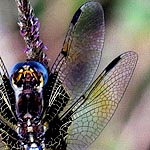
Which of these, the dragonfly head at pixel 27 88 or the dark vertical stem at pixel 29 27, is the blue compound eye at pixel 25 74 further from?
the dark vertical stem at pixel 29 27

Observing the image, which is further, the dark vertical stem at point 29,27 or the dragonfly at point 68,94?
the dragonfly at point 68,94

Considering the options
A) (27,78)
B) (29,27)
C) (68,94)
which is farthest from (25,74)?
(29,27)

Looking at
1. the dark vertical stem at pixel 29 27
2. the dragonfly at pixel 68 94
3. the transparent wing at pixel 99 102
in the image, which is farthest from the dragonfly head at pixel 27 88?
the dark vertical stem at pixel 29 27

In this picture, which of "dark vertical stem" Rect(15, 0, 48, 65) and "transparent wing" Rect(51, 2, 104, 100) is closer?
"dark vertical stem" Rect(15, 0, 48, 65)

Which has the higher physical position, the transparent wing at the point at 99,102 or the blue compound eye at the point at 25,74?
the blue compound eye at the point at 25,74

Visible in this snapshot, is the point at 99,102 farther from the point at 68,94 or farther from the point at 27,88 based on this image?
the point at 27,88

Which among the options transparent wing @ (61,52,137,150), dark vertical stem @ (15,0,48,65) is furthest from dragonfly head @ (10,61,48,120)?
dark vertical stem @ (15,0,48,65)

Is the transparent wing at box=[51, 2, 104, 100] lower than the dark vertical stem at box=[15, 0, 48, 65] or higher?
higher

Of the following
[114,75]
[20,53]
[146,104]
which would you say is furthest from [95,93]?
[20,53]

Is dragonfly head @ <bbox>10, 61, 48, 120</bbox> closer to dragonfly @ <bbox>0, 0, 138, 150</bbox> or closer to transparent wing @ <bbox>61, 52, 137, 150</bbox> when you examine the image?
dragonfly @ <bbox>0, 0, 138, 150</bbox>
